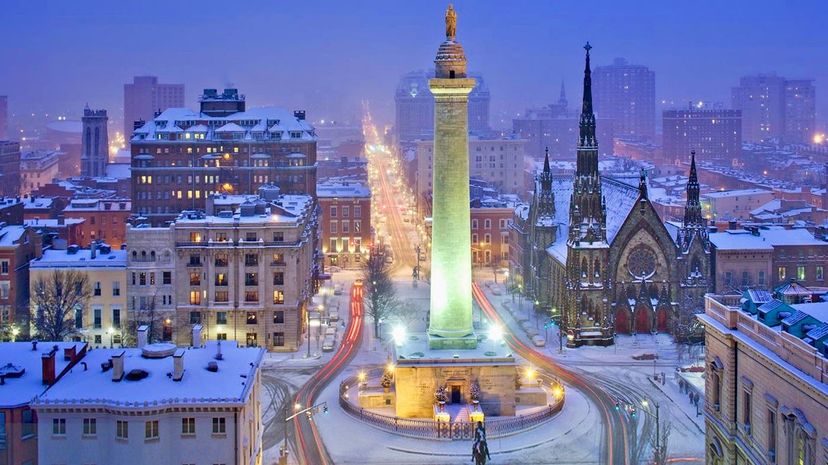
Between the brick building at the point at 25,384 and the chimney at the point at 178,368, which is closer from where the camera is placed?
the brick building at the point at 25,384

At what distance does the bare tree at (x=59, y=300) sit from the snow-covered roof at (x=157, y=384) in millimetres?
34803

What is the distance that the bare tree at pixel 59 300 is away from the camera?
9206 centimetres

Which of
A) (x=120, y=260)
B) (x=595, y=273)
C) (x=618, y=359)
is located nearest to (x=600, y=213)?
(x=595, y=273)

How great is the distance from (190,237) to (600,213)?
36.3 m

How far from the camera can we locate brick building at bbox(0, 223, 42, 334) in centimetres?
10069

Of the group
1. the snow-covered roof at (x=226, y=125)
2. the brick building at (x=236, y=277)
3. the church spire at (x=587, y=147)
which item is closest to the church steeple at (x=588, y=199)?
the church spire at (x=587, y=147)

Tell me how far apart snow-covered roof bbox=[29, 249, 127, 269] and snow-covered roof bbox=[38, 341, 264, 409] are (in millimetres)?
41049

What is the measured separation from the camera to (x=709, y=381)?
2203 inches

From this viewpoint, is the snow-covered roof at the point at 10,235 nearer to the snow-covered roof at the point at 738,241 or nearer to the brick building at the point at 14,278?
the brick building at the point at 14,278

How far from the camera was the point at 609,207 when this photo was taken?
11256cm

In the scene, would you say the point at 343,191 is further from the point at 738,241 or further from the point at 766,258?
the point at 766,258

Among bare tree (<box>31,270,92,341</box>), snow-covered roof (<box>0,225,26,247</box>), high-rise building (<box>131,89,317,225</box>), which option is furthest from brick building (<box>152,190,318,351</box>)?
high-rise building (<box>131,89,317,225</box>)

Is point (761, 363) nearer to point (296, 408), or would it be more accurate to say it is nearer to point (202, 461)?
point (202, 461)

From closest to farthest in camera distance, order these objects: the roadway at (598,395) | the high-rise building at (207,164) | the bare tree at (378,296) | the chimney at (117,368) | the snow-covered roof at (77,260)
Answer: the chimney at (117,368), the roadway at (598,395), the snow-covered roof at (77,260), the bare tree at (378,296), the high-rise building at (207,164)
